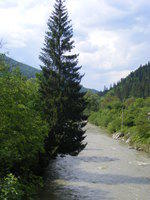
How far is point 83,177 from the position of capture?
2336 cm

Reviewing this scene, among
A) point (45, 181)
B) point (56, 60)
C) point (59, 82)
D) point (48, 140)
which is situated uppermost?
point (56, 60)

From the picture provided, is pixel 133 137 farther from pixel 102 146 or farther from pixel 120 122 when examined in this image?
pixel 120 122

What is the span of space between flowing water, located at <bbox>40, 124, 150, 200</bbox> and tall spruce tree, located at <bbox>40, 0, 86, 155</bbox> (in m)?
2.75

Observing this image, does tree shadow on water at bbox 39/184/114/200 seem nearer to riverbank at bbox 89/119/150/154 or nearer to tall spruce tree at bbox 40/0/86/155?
tall spruce tree at bbox 40/0/86/155

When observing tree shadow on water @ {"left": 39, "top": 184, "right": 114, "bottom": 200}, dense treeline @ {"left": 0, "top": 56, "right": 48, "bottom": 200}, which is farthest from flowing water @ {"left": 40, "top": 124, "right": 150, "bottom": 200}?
dense treeline @ {"left": 0, "top": 56, "right": 48, "bottom": 200}

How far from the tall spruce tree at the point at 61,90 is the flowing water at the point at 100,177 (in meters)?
2.75

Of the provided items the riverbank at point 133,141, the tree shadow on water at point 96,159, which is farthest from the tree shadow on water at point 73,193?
the riverbank at point 133,141

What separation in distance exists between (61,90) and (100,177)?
29.7 ft

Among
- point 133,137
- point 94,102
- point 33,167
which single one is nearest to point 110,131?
point 133,137

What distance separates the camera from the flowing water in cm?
1856

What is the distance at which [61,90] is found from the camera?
80.1ft

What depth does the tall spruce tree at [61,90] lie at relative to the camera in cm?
2350

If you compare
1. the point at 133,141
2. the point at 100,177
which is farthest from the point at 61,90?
the point at 133,141

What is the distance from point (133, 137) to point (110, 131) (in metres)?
18.5
